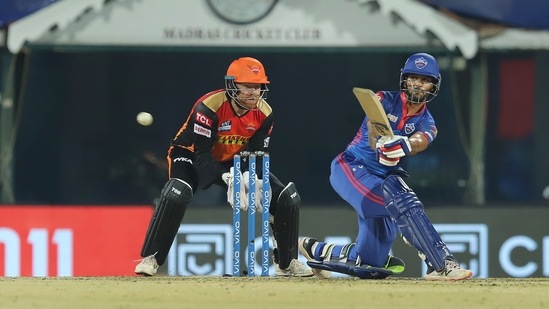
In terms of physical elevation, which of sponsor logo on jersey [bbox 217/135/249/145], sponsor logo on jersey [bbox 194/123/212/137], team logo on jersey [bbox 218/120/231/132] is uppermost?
team logo on jersey [bbox 218/120/231/132]

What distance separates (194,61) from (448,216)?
9.57 feet

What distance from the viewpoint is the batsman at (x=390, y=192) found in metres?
11.5

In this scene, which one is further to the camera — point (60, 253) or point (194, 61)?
point (194, 61)

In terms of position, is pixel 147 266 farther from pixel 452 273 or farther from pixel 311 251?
pixel 452 273

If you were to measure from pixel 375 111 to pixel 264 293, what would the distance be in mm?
1485

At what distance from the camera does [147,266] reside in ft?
39.5

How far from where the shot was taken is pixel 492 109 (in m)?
17.0

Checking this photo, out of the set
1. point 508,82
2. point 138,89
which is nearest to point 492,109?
point 508,82

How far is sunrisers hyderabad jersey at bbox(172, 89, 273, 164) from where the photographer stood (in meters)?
11.9

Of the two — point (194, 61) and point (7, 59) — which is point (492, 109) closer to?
point (194, 61)

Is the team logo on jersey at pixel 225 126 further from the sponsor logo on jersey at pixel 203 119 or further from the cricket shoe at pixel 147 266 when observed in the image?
the cricket shoe at pixel 147 266

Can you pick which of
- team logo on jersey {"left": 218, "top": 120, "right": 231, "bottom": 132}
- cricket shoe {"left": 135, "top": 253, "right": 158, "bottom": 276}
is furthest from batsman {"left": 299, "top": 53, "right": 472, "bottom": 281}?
cricket shoe {"left": 135, "top": 253, "right": 158, "bottom": 276}

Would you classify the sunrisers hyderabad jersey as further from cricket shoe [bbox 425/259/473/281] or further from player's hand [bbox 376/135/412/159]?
cricket shoe [bbox 425/259/473/281]

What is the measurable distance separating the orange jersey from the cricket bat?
0.89 meters
